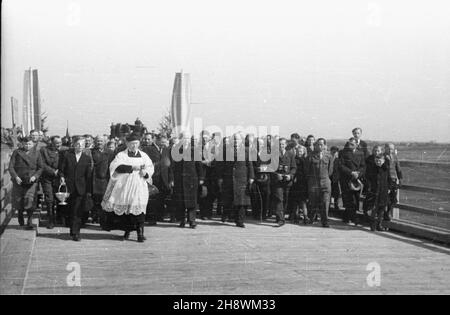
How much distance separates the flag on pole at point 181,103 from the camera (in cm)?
1437

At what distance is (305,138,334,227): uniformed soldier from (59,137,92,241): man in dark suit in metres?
4.26

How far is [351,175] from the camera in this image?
11.6 m

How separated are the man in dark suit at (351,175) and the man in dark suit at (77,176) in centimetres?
485

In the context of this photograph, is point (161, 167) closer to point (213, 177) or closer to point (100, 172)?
point (213, 177)

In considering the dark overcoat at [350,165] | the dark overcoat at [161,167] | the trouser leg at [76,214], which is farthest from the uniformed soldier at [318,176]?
the trouser leg at [76,214]

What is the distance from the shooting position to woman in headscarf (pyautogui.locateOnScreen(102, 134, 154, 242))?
31.2 ft

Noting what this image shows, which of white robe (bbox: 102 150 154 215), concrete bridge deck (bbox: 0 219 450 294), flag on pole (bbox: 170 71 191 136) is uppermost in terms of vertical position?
flag on pole (bbox: 170 71 191 136)

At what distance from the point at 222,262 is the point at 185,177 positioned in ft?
12.9

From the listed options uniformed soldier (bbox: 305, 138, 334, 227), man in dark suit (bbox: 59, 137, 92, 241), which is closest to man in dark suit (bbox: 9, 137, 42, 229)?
man in dark suit (bbox: 59, 137, 92, 241)

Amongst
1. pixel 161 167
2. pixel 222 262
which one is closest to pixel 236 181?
pixel 161 167

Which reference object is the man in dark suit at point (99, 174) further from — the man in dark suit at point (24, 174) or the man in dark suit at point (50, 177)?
the man in dark suit at point (24, 174)

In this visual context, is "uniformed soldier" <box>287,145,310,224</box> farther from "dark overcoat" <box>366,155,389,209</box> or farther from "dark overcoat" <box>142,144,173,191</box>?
"dark overcoat" <box>142,144,173,191</box>
